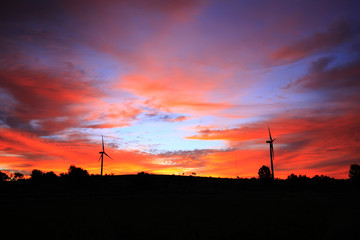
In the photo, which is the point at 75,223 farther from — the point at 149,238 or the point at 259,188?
the point at 259,188

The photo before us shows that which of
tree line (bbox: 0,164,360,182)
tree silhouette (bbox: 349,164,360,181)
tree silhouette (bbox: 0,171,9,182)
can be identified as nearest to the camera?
tree line (bbox: 0,164,360,182)

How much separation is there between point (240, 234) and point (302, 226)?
8.40m

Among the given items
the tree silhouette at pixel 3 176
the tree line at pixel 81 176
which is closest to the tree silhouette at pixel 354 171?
the tree line at pixel 81 176

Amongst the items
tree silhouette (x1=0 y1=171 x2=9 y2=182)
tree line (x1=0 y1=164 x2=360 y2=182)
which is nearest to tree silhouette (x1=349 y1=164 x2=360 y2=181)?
Result: tree line (x1=0 y1=164 x2=360 y2=182)

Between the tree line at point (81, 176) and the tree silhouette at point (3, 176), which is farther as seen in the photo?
the tree silhouette at point (3, 176)

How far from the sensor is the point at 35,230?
29.2m

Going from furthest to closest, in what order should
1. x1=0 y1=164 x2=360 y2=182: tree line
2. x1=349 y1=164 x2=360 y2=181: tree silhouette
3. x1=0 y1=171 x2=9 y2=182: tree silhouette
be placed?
1. x1=0 y1=171 x2=9 y2=182: tree silhouette
2. x1=349 y1=164 x2=360 y2=181: tree silhouette
3. x1=0 y1=164 x2=360 y2=182: tree line

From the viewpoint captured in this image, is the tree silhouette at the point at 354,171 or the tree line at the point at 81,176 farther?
Answer: the tree silhouette at the point at 354,171

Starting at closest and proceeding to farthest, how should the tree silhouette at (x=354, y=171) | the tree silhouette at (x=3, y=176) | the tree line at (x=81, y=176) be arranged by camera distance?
the tree line at (x=81, y=176) → the tree silhouette at (x=354, y=171) → the tree silhouette at (x=3, y=176)

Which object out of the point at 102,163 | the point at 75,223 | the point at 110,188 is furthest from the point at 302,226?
the point at 102,163

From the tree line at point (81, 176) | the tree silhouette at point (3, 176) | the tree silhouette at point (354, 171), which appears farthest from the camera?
the tree silhouette at point (3, 176)

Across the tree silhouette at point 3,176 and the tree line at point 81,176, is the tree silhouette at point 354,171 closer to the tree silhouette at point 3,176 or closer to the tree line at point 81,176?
the tree line at point 81,176

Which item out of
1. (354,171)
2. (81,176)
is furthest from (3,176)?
(354,171)

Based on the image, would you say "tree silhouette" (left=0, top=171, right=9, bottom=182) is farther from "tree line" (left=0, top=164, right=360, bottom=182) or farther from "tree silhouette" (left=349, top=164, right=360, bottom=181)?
"tree silhouette" (left=349, top=164, right=360, bottom=181)
